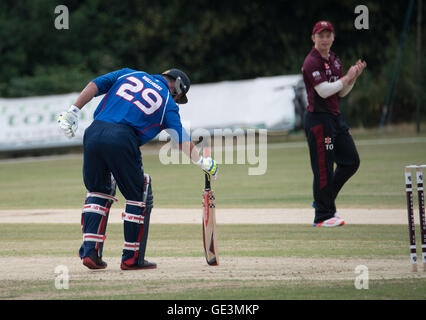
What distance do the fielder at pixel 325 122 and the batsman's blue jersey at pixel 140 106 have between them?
3000 millimetres

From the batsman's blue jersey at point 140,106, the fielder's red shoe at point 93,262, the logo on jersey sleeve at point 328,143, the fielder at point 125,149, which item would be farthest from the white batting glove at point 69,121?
the logo on jersey sleeve at point 328,143

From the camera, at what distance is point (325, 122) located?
1000 centimetres

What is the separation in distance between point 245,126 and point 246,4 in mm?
11131

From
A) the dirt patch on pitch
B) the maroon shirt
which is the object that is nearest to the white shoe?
the maroon shirt

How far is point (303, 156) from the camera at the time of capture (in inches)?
933

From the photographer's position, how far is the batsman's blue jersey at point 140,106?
7402mm

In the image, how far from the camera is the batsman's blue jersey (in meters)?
7.40

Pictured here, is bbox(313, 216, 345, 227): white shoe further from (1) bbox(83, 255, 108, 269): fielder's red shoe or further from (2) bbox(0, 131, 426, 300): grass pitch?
(1) bbox(83, 255, 108, 269): fielder's red shoe

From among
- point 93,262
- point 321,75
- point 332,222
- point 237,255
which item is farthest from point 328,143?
point 93,262

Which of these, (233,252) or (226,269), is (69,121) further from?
(233,252)

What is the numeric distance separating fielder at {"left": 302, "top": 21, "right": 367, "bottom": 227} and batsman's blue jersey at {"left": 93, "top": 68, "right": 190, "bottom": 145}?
3.00 m

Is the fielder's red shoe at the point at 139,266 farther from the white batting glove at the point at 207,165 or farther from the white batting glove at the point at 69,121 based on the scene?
the white batting glove at the point at 69,121

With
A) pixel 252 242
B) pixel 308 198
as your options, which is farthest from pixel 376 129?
pixel 252 242

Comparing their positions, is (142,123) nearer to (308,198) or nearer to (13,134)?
(308,198)
